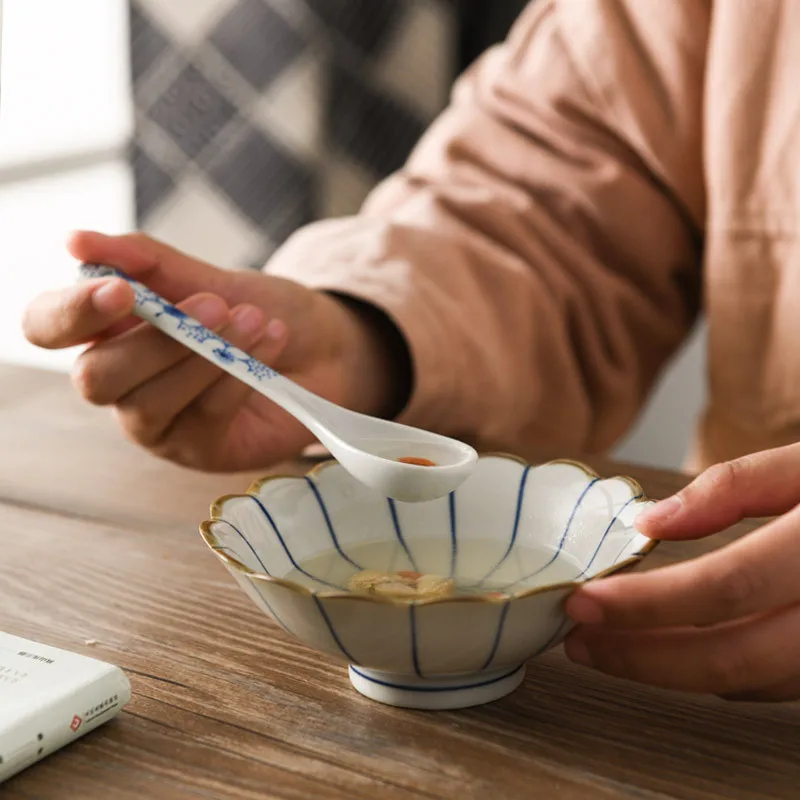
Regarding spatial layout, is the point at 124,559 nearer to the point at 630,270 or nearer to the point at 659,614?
the point at 659,614

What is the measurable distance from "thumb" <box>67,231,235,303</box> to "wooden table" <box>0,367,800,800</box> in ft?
0.65

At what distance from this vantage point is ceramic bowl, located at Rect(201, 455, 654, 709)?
454mm

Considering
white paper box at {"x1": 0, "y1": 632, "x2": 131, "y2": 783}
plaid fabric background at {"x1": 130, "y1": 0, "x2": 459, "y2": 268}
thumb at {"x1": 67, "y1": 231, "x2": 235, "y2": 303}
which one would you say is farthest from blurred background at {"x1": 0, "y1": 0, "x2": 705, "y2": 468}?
white paper box at {"x1": 0, "y1": 632, "x2": 131, "y2": 783}

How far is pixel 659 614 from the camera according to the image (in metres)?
0.47

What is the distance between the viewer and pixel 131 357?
721 mm

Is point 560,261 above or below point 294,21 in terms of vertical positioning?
below

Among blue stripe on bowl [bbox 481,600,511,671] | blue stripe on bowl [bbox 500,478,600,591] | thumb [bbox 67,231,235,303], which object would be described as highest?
thumb [bbox 67,231,235,303]

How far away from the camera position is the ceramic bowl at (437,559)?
454 mm

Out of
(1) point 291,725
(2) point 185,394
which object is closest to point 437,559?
(1) point 291,725

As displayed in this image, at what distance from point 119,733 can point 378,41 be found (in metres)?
1.60

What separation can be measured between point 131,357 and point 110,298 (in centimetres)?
7

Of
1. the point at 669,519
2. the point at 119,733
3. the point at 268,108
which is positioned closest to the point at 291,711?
the point at 119,733

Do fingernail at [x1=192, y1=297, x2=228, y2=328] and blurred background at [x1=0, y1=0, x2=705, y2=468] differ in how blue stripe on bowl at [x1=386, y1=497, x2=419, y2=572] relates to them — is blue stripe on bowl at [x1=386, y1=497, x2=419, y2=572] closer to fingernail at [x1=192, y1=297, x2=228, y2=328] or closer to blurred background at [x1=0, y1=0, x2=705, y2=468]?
fingernail at [x1=192, y1=297, x2=228, y2=328]

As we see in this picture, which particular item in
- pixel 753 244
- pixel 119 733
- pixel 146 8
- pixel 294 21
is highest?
pixel 146 8
